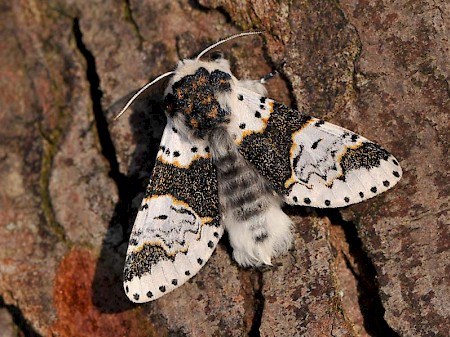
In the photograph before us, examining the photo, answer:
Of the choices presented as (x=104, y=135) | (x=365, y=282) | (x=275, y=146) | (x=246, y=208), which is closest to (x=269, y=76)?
(x=275, y=146)

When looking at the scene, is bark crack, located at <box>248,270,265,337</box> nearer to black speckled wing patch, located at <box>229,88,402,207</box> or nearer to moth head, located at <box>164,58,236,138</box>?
black speckled wing patch, located at <box>229,88,402,207</box>

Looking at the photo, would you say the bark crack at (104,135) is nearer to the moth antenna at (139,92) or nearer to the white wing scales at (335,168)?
the moth antenna at (139,92)

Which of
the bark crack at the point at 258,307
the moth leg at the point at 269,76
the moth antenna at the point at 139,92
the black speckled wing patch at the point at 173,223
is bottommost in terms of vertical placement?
the bark crack at the point at 258,307

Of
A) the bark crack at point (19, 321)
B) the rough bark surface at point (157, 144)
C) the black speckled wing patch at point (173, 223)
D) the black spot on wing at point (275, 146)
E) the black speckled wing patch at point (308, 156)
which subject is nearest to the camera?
the rough bark surface at point (157, 144)

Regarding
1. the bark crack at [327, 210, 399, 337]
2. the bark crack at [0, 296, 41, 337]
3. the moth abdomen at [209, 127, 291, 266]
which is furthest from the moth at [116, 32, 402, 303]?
the bark crack at [0, 296, 41, 337]

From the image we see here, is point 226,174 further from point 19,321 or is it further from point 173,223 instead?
point 19,321

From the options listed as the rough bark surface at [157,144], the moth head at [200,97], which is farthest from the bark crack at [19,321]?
the moth head at [200,97]
